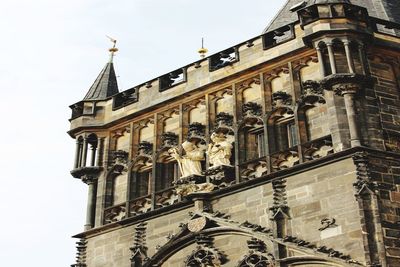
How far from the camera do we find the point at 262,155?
607 inches

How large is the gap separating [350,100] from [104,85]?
25.4 ft

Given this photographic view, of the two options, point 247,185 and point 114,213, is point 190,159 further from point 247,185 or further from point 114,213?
point 114,213

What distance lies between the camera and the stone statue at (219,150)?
15461 millimetres

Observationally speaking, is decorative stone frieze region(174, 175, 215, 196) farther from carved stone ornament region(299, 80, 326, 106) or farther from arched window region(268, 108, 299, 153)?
carved stone ornament region(299, 80, 326, 106)

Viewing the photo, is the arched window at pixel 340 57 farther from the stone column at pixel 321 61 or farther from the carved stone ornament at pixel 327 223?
the carved stone ornament at pixel 327 223

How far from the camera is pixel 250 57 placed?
16.4 meters

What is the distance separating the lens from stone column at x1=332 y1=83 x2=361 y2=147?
538 inches

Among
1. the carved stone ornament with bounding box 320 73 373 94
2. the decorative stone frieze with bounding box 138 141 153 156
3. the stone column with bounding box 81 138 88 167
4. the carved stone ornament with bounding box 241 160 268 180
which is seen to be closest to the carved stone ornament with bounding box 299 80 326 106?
the carved stone ornament with bounding box 320 73 373 94

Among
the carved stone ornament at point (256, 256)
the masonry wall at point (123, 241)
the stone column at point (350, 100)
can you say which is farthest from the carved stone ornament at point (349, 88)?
the masonry wall at point (123, 241)

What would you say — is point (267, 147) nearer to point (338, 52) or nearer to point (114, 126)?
point (338, 52)

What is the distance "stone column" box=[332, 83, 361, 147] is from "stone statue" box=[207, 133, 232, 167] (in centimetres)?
265

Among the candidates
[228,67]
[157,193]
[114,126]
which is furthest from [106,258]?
[228,67]

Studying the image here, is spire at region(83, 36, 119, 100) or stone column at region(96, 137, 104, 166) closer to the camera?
stone column at region(96, 137, 104, 166)

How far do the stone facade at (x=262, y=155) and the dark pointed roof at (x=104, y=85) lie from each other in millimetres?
433
